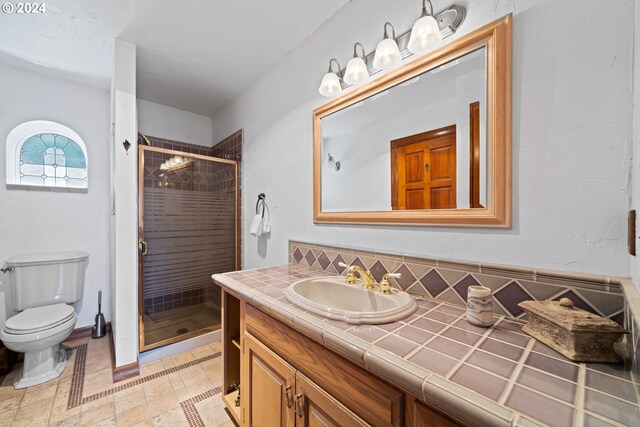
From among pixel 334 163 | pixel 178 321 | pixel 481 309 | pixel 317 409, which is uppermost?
pixel 334 163

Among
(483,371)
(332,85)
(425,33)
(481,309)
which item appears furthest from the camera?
(332,85)

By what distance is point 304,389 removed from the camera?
85 cm

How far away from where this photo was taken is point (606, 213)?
2.32 feet

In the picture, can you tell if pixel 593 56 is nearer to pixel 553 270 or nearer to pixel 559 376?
pixel 553 270

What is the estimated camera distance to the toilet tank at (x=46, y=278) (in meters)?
1.89

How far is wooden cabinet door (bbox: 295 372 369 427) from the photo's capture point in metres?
0.72

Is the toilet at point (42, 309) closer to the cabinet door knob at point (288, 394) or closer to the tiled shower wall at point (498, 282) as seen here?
the cabinet door knob at point (288, 394)

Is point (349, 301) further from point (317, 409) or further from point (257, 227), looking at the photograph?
point (257, 227)

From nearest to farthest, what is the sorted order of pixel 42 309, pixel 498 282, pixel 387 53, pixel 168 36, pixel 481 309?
pixel 481 309, pixel 498 282, pixel 387 53, pixel 168 36, pixel 42 309

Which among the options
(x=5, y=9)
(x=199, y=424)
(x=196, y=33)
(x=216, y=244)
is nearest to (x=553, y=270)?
(x=199, y=424)

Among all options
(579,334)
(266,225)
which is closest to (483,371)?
(579,334)

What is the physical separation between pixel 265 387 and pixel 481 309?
2.92 ft

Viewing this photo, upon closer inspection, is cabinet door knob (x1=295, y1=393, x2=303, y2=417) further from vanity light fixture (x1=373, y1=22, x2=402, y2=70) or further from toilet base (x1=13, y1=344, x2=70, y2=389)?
toilet base (x1=13, y1=344, x2=70, y2=389)

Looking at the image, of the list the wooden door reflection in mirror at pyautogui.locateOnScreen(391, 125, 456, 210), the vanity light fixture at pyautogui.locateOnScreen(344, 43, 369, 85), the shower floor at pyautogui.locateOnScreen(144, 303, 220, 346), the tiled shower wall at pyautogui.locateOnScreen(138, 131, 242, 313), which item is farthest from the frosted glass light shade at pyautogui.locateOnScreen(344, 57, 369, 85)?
the shower floor at pyautogui.locateOnScreen(144, 303, 220, 346)
